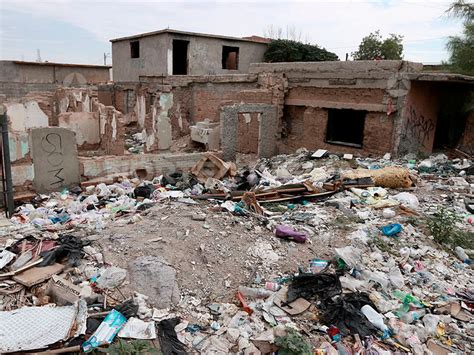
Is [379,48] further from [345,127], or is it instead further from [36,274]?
[36,274]

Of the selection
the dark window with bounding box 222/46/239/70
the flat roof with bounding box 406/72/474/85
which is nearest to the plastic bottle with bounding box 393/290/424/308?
the flat roof with bounding box 406/72/474/85

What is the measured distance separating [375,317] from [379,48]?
2179cm

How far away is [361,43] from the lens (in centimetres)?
2338

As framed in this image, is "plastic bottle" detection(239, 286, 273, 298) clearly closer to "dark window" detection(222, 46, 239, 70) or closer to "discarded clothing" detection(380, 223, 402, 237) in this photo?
"discarded clothing" detection(380, 223, 402, 237)

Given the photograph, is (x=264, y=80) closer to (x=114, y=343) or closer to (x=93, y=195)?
(x=93, y=195)

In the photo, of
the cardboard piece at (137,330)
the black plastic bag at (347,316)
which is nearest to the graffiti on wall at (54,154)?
the cardboard piece at (137,330)

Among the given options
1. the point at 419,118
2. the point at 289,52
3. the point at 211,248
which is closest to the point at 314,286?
the point at 211,248

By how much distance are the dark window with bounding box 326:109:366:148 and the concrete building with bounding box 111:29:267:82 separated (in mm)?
9734

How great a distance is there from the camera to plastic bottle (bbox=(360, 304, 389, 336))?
3.72m

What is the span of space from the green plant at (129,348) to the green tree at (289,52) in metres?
20.7

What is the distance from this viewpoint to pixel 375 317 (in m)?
3.81

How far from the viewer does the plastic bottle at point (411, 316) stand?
3.92 metres

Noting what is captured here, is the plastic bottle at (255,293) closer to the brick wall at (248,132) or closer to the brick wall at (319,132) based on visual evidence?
the brick wall at (319,132)

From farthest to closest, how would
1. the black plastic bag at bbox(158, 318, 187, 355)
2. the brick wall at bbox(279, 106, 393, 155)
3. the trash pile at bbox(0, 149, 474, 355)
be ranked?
the brick wall at bbox(279, 106, 393, 155), the trash pile at bbox(0, 149, 474, 355), the black plastic bag at bbox(158, 318, 187, 355)
